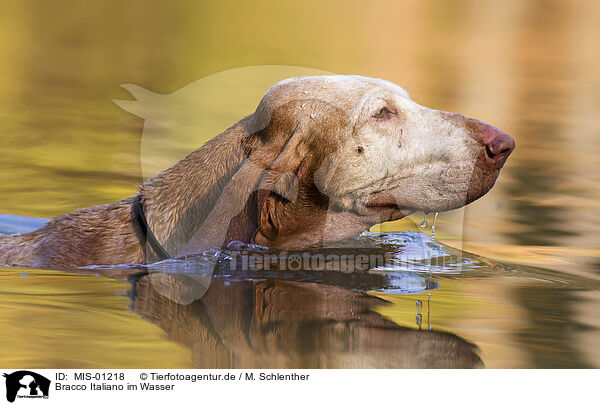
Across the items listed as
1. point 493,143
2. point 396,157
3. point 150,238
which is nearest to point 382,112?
point 396,157

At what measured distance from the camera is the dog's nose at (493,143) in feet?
14.1

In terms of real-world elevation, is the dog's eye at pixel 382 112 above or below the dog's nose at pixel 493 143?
above

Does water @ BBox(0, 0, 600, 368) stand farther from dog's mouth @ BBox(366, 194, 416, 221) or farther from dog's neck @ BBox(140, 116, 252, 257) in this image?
dog's mouth @ BBox(366, 194, 416, 221)

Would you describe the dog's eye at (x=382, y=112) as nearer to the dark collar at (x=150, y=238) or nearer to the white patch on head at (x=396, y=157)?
the white patch on head at (x=396, y=157)

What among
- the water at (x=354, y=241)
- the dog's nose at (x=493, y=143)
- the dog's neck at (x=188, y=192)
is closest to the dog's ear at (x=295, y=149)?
the dog's neck at (x=188, y=192)

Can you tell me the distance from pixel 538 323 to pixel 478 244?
2.55 metres
